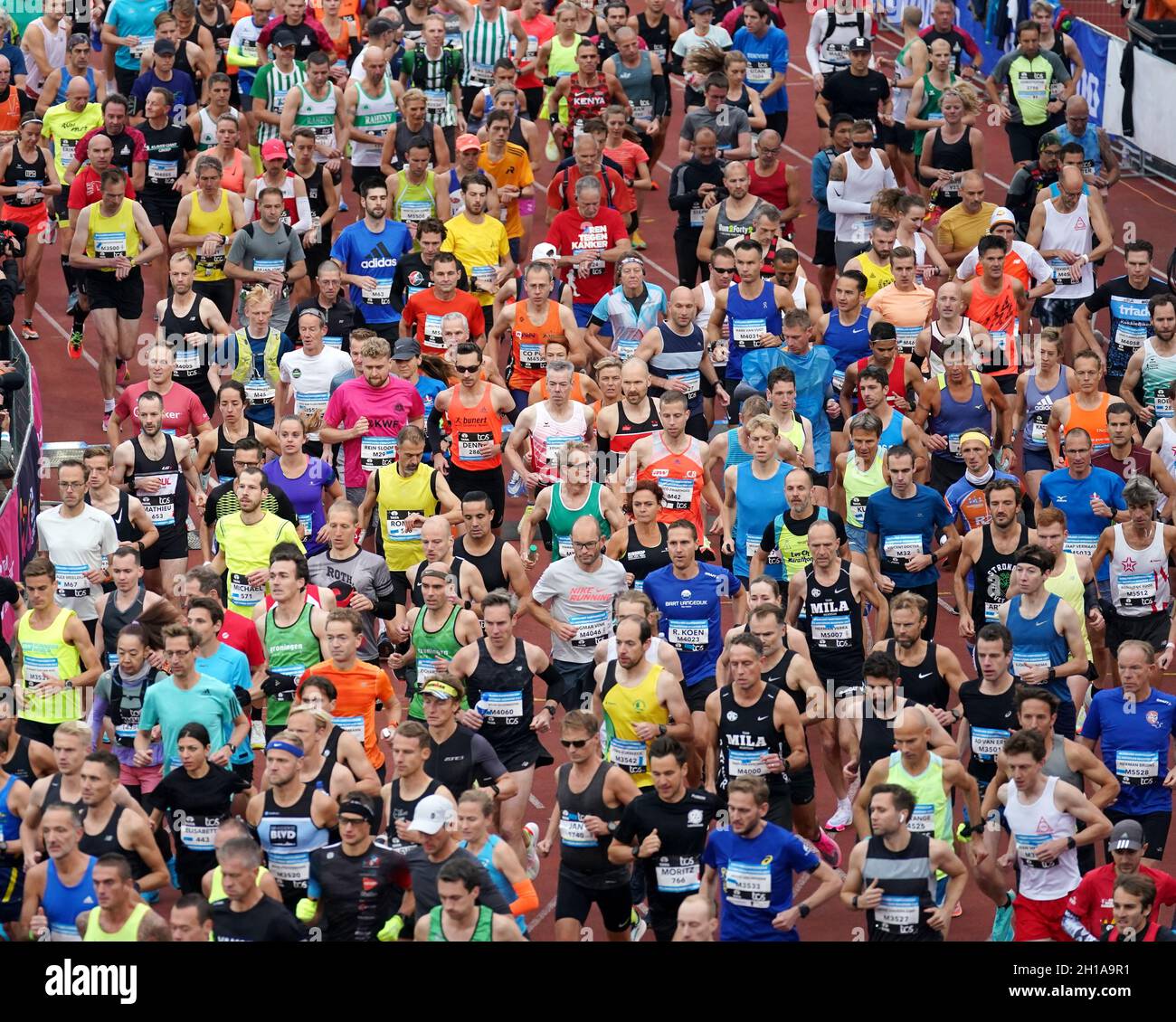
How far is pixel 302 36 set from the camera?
2069 cm

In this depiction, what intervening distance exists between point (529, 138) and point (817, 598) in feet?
25.2

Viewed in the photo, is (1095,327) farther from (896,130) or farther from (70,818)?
(70,818)

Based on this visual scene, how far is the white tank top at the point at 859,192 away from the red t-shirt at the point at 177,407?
570cm

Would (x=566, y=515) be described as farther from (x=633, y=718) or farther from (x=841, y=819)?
(x=841, y=819)

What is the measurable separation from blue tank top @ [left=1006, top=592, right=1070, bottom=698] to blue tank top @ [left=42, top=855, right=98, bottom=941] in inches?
193

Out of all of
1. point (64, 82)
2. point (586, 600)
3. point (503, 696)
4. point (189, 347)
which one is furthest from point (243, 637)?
point (64, 82)

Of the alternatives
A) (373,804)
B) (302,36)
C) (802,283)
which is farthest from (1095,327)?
(373,804)

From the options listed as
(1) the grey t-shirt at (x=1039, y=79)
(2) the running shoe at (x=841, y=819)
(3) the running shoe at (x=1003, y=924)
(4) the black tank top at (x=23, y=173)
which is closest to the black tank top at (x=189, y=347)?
(4) the black tank top at (x=23, y=173)

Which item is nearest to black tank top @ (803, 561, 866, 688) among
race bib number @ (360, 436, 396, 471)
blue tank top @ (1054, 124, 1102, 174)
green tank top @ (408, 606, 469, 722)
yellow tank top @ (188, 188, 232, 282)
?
green tank top @ (408, 606, 469, 722)

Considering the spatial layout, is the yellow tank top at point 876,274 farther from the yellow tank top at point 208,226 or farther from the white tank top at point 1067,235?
the yellow tank top at point 208,226

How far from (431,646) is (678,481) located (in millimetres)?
2265

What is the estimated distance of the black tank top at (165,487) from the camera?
48.1ft

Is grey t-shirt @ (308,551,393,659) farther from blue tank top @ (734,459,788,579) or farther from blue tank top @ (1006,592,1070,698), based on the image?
blue tank top @ (1006,592,1070,698)

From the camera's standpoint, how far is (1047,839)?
1143cm
